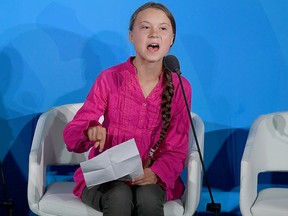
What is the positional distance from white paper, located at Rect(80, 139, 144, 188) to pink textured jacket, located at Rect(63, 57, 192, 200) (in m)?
0.25

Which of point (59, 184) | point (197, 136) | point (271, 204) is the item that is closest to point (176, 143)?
point (197, 136)

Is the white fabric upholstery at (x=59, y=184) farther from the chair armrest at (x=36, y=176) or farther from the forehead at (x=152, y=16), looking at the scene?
the forehead at (x=152, y=16)

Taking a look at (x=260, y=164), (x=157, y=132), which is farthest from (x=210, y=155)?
(x=157, y=132)

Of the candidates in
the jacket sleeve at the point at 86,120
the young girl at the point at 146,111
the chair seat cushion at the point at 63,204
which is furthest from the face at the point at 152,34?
the chair seat cushion at the point at 63,204

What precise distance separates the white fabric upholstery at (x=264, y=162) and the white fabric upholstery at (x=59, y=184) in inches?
7.6

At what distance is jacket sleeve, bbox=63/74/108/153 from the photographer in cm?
245

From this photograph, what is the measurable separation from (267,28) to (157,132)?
2.69ft

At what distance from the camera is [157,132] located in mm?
2598

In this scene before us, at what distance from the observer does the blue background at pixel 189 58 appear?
301 cm

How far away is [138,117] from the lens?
8.41 ft

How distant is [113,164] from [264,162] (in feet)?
2.77

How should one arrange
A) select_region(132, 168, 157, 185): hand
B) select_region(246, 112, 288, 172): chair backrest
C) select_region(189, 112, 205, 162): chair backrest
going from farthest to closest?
select_region(246, 112, 288, 172): chair backrest < select_region(189, 112, 205, 162): chair backrest < select_region(132, 168, 157, 185): hand

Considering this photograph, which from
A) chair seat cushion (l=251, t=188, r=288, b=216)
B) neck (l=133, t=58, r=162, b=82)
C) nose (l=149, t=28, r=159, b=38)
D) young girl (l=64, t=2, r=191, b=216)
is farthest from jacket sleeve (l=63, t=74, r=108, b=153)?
chair seat cushion (l=251, t=188, r=288, b=216)

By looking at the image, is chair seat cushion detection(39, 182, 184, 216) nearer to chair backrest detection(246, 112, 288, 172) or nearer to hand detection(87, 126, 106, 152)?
hand detection(87, 126, 106, 152)
